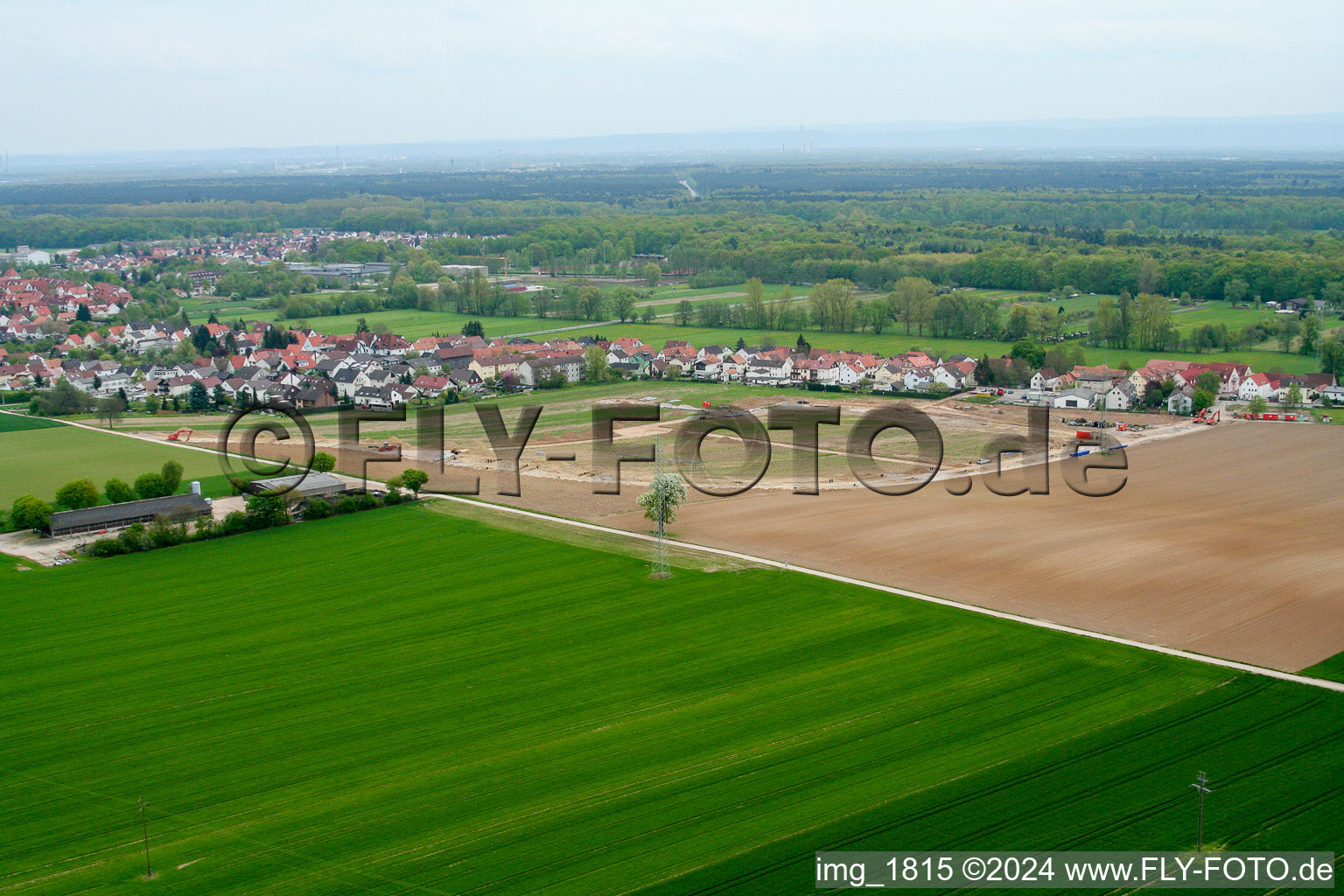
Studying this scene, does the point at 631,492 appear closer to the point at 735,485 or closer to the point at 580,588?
the point at 735,485

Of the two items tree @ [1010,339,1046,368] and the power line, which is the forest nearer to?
tree @ [1010,339,1046,368]

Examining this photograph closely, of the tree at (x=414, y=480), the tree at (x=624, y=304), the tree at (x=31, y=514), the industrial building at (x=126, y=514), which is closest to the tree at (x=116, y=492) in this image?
the industrial building at (x=126, y=514)

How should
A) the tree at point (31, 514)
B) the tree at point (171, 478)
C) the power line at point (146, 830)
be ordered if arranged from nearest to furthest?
the power line at point (146, 830) → the tree at point (31, 514) → the tree at point (171, 478)

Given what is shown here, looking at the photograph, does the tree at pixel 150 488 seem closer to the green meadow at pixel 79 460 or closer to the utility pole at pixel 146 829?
the green meadow at pixel 79 460

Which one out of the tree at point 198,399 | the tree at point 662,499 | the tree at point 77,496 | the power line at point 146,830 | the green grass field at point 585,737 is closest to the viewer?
the power line at point 146,830

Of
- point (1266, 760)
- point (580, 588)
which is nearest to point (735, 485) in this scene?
point (580, 588)

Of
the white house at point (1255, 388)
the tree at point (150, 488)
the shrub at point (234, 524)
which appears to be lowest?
the shrub at point (234, 524)
